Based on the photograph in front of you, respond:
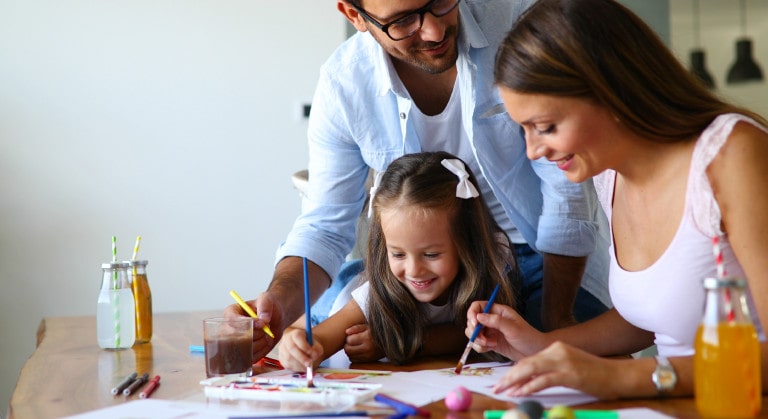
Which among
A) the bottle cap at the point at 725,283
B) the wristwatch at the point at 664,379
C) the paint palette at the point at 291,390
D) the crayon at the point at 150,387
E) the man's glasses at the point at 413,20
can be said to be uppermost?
A: the man's glasses at the point at 413,20

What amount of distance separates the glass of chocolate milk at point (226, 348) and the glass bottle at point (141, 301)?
0.56 metres

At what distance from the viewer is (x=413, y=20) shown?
181 cm

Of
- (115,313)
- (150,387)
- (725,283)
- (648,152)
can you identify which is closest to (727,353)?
(725,283)

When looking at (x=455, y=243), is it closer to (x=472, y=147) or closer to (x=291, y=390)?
(x=472, y=147)

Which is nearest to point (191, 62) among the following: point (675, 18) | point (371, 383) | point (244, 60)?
point (244, 60)

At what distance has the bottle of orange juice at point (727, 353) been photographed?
3.27ft

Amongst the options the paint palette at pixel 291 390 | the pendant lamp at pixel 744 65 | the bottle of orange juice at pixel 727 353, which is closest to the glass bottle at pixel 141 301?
the paint palette at pixel 291 390

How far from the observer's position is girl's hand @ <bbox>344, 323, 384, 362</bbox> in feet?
5.57

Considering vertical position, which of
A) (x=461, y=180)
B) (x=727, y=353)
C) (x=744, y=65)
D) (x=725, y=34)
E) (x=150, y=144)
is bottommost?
(x=727, y=353)

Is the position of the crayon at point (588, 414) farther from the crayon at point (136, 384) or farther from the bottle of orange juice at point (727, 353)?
the crayon at point (136, 384)

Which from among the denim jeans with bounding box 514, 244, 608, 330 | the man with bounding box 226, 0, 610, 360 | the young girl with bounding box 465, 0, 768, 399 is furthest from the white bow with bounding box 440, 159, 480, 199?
the young girl with bounding box 465, 0, 768, 399

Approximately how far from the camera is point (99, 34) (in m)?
4.13

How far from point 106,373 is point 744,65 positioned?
11.9 ft

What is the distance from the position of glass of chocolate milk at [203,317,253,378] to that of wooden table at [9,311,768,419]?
1.6 inches
